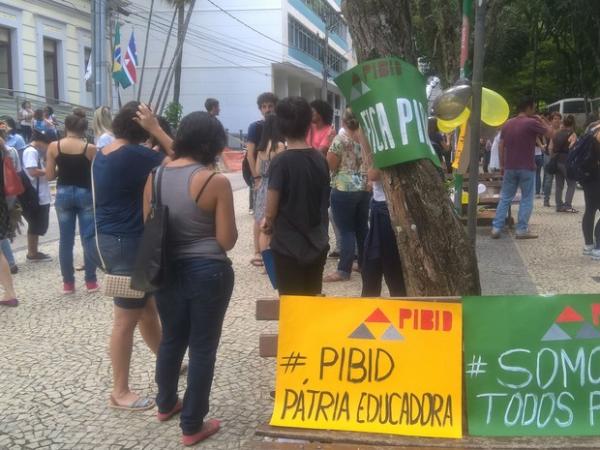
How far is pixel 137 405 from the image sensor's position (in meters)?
3.83

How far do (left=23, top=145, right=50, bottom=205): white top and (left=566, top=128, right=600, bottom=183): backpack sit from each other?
6022 millimetres

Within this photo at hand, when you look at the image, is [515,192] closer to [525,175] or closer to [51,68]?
[525,175]

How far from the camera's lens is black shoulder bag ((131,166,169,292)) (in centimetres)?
318

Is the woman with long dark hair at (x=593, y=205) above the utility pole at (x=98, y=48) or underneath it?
underneath

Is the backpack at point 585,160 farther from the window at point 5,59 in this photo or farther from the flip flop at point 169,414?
the window at point 5,59

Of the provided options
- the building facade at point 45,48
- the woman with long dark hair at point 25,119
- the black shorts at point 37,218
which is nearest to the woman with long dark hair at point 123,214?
the black shorts at point 37,218

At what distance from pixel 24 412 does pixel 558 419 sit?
117 inches

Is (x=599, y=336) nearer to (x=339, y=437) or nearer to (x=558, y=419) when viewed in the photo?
(x=558, y=419)

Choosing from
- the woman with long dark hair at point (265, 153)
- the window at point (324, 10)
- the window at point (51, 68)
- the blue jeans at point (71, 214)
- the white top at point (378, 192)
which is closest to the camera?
the white top at point (378, 192)

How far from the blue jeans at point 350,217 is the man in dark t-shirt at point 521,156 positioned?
291 centimetres

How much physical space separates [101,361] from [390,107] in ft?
8.83

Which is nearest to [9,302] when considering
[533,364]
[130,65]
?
[533,364]

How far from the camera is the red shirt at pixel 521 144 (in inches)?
328

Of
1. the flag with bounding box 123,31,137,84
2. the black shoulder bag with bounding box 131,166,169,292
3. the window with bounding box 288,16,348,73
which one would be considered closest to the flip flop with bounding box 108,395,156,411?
the black shoulder bag with bounding box 131,166,169,292
